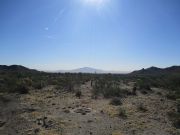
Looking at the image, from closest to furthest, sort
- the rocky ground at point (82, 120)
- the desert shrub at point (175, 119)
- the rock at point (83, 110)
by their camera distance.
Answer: the rocky ground at point (82, 120), the desert shrub at point (175, 119), the rock at point (83, 110)

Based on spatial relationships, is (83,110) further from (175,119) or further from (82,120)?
(175,119)

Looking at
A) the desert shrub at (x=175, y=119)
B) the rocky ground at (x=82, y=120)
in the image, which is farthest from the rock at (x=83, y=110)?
the desert shrub at (x=175, y=119)

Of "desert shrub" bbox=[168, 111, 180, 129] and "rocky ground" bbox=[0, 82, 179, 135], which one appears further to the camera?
"desert shrub" bbox=[168, 111, 180, 129]

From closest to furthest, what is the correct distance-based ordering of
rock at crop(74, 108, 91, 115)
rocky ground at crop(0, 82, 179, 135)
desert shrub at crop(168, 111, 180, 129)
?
1. rocky ground at crop(0, 82, 179, 135)
2. desert shrub at crop(168, 111, 180, 129)
3. rock at crop(74, 108, 91, 115)

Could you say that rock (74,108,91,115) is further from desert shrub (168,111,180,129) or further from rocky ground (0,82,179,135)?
desert shrub (168,111,180,129)

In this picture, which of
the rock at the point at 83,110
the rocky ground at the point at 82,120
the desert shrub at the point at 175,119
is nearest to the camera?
the rocky ground at the point at 82,120

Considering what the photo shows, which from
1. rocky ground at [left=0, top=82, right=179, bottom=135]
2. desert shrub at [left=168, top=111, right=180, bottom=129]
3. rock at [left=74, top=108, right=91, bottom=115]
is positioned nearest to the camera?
rocky ground at [left=0, top=82, right=179, bottom=135]

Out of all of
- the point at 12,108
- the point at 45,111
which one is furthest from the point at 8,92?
the point at 45,111

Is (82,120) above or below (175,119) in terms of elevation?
below

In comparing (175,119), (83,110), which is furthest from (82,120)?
(175,119)

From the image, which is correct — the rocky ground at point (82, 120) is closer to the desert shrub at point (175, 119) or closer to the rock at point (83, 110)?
the rock at point (83, 110)

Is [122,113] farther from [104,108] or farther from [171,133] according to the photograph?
[171,133]

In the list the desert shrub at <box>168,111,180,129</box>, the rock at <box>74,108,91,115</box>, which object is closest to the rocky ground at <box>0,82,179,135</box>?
the rock at <box>74,108,91,115</box>

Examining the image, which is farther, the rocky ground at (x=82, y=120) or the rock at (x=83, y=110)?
the rock at (x=83, y=110)
